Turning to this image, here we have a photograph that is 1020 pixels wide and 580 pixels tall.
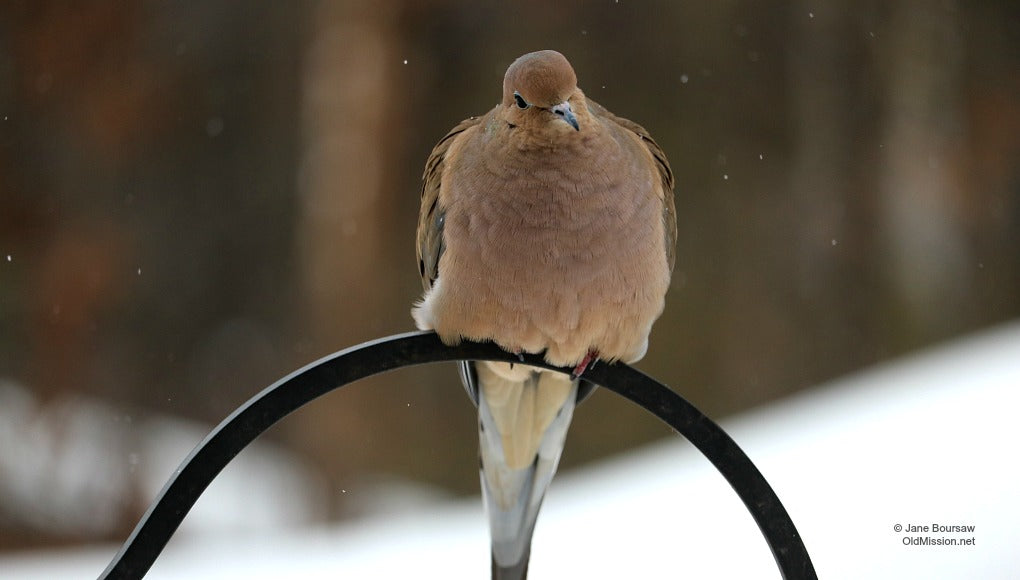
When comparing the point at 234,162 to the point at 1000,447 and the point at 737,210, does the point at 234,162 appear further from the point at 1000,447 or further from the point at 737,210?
the point at 1000,447

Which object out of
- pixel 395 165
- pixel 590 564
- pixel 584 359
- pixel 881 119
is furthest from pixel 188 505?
pixel 881 119

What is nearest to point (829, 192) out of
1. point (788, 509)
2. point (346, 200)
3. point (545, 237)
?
point (788, 509)

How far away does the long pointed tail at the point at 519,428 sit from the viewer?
67.1 inches

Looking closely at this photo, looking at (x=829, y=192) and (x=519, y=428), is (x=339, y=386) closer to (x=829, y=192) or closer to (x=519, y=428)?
(x=519, y=428)

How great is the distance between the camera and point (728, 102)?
4160 mm

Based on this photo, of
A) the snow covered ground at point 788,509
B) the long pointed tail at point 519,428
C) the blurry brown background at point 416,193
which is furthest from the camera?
the blurry brown background at point 416,193

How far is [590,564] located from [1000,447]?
1581 millimetres

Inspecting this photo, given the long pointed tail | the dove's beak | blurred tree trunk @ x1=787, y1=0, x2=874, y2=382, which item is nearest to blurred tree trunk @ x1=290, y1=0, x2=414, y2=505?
blurred tree trunk @ x1=787, y1=0, x2=874, y2=382

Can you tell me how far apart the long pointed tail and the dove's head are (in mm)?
441

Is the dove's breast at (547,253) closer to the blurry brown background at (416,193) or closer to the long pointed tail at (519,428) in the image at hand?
the long pointed tail at (519,428)

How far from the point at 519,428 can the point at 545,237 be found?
426mm

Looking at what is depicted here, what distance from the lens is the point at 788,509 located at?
3.47 m

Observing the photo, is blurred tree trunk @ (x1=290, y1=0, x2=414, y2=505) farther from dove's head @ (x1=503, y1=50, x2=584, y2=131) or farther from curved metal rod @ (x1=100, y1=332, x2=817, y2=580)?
curved metal rod @ (x1=100, y1=332, x2=817, y2=580)

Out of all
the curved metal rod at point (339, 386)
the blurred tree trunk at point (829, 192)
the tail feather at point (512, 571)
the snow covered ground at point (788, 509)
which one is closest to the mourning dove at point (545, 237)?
the tail feather at point (512, 571)
